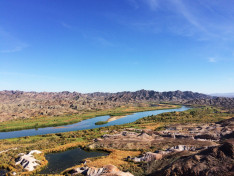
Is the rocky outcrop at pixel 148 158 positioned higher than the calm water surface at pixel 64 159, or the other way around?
the rocky outcrop at pixel 148 158

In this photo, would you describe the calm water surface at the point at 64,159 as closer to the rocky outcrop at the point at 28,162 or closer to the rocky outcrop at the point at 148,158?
the rocky outcrop at the point at 28,162

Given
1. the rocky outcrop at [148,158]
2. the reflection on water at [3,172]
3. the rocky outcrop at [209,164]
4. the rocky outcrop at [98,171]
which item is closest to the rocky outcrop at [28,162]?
the reflection on water at [3,172]

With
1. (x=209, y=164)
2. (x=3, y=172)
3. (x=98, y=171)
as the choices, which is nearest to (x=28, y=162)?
(x=3, y=172)

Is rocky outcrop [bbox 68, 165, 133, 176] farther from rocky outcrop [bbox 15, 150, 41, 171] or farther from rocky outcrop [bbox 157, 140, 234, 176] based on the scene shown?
rocky outcrop [bbox 15, 150, 41, 171]

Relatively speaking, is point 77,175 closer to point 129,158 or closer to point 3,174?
point 129,158

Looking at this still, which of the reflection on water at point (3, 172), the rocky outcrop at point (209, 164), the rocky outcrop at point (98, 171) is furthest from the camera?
the reflection on water at point (3, 172)

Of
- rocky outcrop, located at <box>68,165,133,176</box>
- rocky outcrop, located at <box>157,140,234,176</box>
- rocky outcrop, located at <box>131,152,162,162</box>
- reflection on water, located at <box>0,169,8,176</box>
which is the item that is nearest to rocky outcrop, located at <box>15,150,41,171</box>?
reflection on water, located at <box>0,169,8,176</box>

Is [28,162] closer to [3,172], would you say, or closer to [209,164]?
[3,172]

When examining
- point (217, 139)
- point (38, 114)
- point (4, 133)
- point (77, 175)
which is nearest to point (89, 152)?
point (77, 175)

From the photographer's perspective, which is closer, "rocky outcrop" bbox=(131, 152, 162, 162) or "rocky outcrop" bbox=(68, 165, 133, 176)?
"rocky outcrop" bbox=(68, 165, 133, 176)
